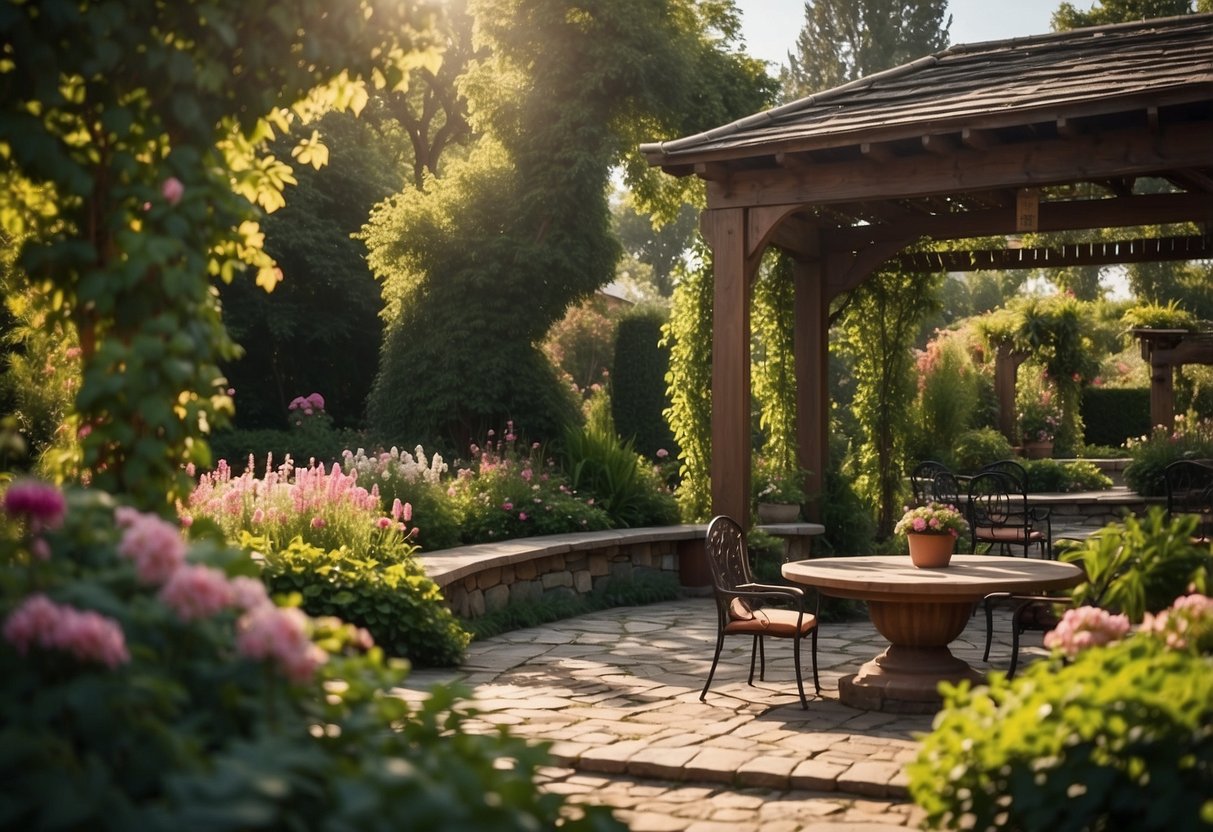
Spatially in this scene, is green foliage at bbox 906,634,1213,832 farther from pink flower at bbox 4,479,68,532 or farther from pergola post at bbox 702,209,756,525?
pergola post at bbox 702,209,756,525

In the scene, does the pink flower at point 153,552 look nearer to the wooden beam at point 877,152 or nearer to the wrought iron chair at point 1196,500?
the wooden beam at point 877,152

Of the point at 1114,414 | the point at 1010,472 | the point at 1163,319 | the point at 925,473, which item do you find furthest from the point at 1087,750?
the point at 1114,414

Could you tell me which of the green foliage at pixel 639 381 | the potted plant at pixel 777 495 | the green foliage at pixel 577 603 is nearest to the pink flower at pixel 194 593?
the green foliage at pixel 577 603

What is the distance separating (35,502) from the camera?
2.23 meters

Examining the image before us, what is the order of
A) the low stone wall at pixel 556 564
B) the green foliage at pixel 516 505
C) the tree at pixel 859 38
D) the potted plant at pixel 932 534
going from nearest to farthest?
the potted plant at pixel 932 534, the low stone wall at pixel 556 564, the green foliage at pixel 516 505, the tree at pixel 859 38

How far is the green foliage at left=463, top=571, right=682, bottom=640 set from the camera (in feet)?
25.5

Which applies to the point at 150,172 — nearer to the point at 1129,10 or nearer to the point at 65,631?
the point at 65,631

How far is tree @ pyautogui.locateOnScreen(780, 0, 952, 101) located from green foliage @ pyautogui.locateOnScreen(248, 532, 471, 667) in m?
35.8

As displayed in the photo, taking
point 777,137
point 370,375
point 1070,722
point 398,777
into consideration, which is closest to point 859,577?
point 1070,722

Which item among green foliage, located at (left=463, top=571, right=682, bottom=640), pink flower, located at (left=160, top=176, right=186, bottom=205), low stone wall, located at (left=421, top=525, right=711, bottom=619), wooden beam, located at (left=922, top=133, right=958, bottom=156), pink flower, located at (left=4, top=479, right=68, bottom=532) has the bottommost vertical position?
green foliage, located at (left=463, top=571, right=682, bottom=640)

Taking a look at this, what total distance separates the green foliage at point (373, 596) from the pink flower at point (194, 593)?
4.09m

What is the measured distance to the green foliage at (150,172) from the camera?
106 inches

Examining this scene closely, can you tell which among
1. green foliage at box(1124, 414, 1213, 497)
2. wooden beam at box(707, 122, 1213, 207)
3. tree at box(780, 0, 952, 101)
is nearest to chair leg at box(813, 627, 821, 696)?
wooden beam at box(707, 122, 1213, 207)

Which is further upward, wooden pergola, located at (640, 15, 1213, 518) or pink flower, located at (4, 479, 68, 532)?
wooden pergola, located at (640, 15, 1213, 518)
